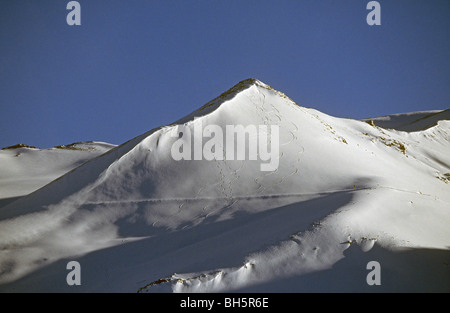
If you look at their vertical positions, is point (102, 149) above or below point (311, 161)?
above

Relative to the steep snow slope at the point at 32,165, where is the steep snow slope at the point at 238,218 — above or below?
below

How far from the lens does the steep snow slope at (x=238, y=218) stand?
701 centimetres

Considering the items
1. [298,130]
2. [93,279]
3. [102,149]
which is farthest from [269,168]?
[102,149]

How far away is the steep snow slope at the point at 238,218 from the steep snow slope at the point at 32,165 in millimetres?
4107

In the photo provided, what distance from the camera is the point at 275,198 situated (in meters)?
10.1

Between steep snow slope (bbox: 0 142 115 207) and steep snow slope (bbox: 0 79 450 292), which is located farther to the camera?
steep snow slope (bbox: 0 142 115 207)

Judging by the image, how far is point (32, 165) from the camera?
1698cm

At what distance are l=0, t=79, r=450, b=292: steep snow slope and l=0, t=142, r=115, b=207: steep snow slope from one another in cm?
411

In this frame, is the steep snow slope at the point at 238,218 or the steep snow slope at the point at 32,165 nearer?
the steep snow slope at the point at 238,218

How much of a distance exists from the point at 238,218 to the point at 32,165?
10.6m

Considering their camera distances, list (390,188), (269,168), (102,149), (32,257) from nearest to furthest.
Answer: (32,257)
(390,188)
(269,168)
(102,149)

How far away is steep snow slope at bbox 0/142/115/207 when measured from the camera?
47.2 ft
